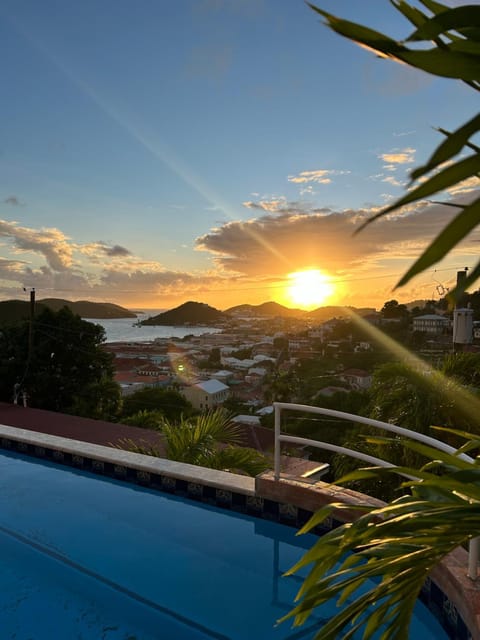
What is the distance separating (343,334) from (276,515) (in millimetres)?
14061

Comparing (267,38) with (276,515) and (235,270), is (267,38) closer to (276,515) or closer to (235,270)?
(276,515)

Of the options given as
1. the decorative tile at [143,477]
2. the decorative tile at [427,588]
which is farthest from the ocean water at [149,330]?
the decorative tile at [427,588]

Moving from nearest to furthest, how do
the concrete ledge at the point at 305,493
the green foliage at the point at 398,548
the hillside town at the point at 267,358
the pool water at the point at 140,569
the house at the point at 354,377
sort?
the green foliage at the point at 398,548
the pool water at the point at 140,569
the concrete ledge at the point at 305,493
the hillside town at the point at 267,358
the house at the point at 354,377

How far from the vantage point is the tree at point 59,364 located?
42.3ft

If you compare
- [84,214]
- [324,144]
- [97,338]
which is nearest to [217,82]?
[324,144]

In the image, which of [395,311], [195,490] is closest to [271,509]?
[195,490]

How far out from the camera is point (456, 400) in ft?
17.2

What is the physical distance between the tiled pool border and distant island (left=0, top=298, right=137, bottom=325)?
8540 mm

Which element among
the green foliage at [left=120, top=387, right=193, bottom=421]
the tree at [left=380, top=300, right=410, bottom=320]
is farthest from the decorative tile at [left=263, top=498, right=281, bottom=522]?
the green foliage at [left=120, top=387, right=193, bottom=421]

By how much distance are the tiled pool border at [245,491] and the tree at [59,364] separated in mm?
8448

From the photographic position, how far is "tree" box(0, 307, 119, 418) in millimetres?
12898

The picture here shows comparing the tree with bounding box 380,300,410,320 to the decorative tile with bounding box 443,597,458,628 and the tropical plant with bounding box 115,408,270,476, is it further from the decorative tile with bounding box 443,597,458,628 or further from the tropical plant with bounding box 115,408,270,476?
the decorative tile with bounding box 443,597,458,628

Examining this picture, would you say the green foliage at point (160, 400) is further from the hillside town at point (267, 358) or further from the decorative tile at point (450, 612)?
the decorative tile at point (450, 612)

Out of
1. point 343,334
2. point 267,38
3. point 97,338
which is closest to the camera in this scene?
point 267,38
